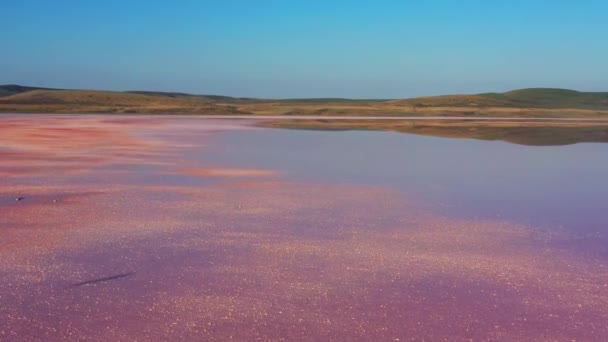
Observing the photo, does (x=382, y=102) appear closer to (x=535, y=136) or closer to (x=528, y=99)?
(x=528, y=99)

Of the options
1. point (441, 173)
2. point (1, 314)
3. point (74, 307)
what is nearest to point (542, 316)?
point (74, 307)

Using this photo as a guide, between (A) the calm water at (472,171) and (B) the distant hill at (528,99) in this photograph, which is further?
(B) the distant hill at (528,99)

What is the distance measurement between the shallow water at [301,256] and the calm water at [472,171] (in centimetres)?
10

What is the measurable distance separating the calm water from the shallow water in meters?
0.10

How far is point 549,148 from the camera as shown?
2358cm

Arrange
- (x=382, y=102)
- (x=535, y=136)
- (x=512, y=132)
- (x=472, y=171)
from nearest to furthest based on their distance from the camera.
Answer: (x=472, y=171) < (x=535, y=136) < (x=512, y=132) < (x=382, y=102)

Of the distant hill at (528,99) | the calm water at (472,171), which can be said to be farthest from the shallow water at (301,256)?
the distant hill at (528,99)

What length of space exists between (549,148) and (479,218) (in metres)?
15.6

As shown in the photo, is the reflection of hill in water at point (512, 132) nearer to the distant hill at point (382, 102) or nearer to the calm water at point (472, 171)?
the calm water at point (472, 171)

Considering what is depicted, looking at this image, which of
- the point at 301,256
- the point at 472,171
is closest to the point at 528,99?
the point at 472,171

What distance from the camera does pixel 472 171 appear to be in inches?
612

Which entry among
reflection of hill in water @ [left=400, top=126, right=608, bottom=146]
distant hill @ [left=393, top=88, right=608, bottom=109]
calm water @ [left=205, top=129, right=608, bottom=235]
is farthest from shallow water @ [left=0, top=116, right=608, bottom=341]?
distant hill @ [left=393, top=88, right=608, bottom=109]

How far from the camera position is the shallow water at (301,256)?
5.23 m

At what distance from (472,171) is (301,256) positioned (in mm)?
9334
